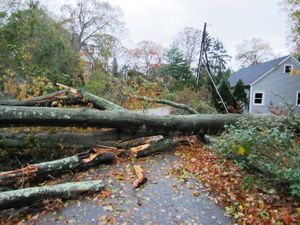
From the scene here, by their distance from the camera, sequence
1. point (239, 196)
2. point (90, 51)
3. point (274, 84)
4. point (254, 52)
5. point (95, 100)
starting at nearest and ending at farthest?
point (239, 196) < point (95, 100) < point (90, 51) < point (274, 84) < point (254, 52)

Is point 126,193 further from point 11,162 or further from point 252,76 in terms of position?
point 252,76

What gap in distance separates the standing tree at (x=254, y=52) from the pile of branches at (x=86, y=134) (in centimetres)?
3658

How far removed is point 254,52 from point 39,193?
41167 millimetres

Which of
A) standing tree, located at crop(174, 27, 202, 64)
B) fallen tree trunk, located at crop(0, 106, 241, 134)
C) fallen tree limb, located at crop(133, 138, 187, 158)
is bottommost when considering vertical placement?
fallen tree limb, located at crop(133, 138, 187, 158)

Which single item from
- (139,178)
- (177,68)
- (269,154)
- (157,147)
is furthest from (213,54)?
(139,178)

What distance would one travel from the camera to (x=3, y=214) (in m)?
3.59

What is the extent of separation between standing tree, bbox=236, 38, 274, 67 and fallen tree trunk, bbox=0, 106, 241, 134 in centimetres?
3656

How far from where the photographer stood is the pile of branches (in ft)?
13.8

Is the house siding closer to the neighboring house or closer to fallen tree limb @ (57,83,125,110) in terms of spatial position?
the neighboring house

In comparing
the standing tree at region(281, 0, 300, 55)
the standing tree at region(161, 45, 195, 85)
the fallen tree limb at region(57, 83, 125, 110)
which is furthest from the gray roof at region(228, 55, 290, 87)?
the fallen tree limb at region(57, 83, 125, 110)

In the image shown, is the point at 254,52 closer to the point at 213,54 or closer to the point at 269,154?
the point at 213,54

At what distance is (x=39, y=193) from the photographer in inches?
139

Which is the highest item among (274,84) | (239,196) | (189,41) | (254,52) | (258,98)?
(254,52)

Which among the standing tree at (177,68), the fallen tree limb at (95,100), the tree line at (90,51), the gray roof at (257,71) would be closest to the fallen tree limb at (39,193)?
the fallen tree limb at (95,100)
